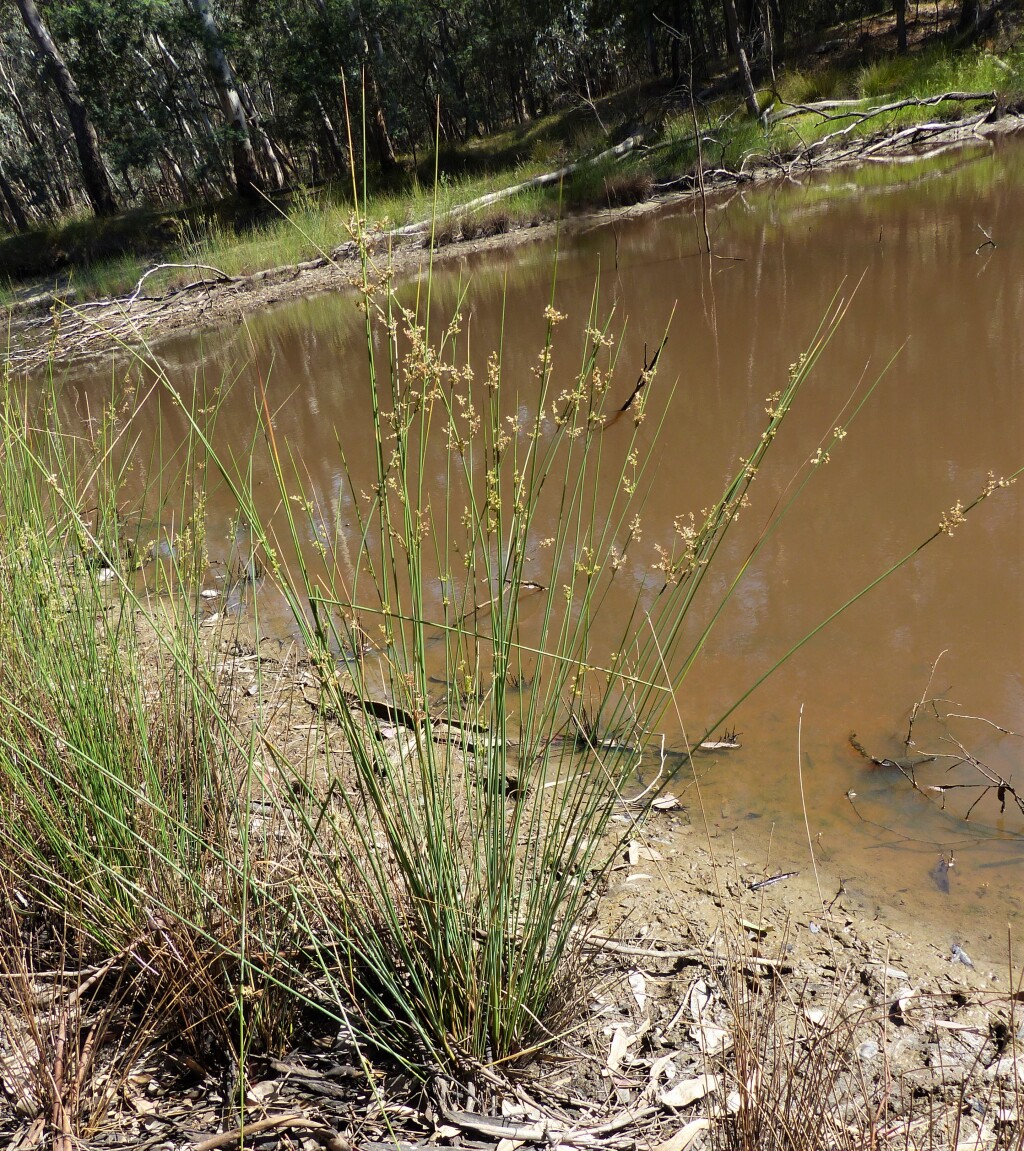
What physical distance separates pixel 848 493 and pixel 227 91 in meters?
19.2

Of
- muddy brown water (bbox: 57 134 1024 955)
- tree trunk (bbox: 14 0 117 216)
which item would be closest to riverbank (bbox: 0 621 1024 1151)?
muddy brown water (bbox: 57 134 1024 955)

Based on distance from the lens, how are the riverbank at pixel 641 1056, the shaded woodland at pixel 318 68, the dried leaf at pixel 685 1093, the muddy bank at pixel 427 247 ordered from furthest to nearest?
the shaded woodland at pixel 318 68, the muddy bank at pixel 427 247, the dried leaf at pixel 685 1093, the riverbank at pixel 641 1056

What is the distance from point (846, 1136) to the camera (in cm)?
105

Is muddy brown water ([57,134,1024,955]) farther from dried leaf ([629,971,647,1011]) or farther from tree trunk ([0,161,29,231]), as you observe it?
tree trunk ([0,161,29,231])

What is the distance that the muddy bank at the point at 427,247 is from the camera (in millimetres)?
11742

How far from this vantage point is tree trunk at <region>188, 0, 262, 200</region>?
55.5ft

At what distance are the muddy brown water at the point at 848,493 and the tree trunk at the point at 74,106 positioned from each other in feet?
47.2

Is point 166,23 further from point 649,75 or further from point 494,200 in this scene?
point 649,75

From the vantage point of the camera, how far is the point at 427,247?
12.4 m

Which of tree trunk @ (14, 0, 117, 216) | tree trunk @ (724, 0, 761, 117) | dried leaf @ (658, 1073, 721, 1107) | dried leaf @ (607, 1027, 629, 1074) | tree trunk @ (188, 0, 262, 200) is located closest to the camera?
dried leaf @ (658, 1073, 721, 1107)

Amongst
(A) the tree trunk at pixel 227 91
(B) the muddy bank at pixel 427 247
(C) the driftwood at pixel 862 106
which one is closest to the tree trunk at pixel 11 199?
(A) the tree trunk at pixel 227 91

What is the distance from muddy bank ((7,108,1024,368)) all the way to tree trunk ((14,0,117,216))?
26.5 feet

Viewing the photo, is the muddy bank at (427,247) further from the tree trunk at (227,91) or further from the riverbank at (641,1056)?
the riverbank at (641,1056)

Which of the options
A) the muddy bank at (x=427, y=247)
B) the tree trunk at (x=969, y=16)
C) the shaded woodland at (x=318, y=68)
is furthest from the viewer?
the shaded woodland at (x=318, y=68)
